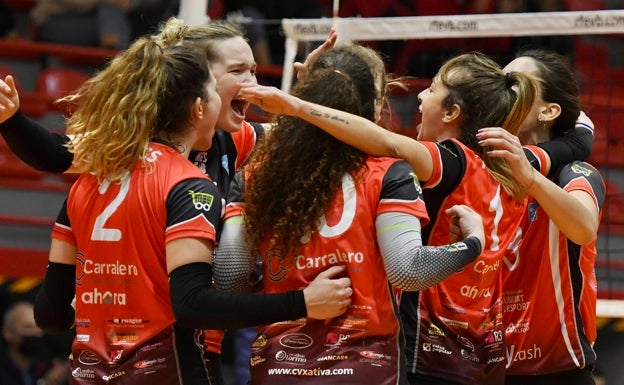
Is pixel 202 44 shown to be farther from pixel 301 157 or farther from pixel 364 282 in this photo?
pixel 364 282

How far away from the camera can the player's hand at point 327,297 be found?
2832 millimetres

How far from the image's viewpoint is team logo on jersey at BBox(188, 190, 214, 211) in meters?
2.96

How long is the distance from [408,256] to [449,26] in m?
3.09

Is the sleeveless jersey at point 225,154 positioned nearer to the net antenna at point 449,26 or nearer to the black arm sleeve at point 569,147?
the black arm sleeve at point 569,147

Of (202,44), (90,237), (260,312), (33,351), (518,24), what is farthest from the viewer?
(33,351)

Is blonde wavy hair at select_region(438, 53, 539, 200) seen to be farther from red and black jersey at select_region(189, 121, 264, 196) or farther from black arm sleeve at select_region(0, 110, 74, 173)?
black arm sleeve at select_region(0, 110, 74, 173)

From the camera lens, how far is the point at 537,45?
807 centimetres

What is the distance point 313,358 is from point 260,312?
8.0 inches

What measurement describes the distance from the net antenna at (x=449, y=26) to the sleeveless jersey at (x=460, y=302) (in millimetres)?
2288

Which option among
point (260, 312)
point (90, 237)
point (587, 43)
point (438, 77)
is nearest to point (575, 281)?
point (438, 77)

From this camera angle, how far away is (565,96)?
13.1ft

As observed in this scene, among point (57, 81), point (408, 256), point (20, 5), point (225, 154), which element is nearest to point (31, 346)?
point (57, 81)

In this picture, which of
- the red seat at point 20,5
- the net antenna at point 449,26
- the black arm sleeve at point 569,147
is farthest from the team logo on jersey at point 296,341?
the red seat at point 20,5

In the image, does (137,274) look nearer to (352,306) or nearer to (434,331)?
(352,306)
